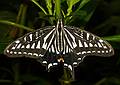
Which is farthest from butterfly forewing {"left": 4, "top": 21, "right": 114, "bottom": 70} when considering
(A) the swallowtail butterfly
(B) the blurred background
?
(B) the blurred background

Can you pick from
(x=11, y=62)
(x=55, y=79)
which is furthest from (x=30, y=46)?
(x=55, y=79)

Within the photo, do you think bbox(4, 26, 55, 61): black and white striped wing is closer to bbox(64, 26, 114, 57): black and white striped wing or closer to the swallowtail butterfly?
the swallowtail butterfly

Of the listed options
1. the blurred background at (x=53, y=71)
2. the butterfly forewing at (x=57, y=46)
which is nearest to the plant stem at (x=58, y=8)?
the butterfly forewing at (x=57, y=46)

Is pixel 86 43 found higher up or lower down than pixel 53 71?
higher up

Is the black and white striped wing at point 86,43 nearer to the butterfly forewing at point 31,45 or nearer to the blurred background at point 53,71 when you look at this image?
the butterfly forewing at point 31,45

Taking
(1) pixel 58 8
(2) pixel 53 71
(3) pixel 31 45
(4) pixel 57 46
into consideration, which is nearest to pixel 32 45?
(3) pixel 31 45

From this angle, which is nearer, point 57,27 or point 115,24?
point 57,27

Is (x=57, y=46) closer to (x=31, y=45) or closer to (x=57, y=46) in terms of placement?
(x=57, y=46)

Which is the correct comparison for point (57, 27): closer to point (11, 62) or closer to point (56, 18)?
point (56, 18)
